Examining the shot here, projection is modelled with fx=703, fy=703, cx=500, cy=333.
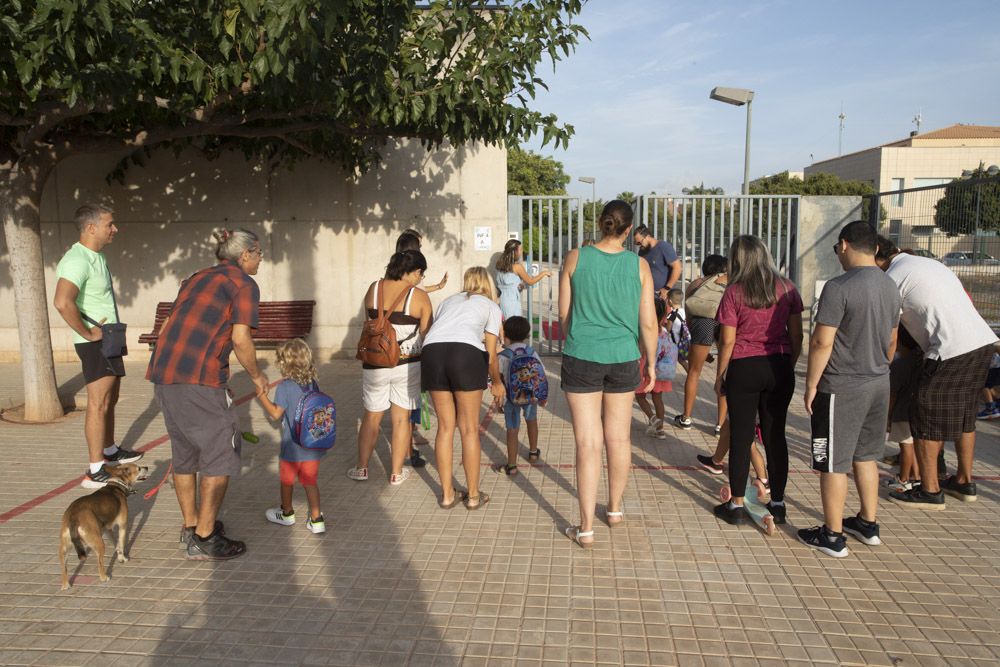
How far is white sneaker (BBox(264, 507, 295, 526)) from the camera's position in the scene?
14.1ft

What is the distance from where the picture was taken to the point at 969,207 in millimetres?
7539

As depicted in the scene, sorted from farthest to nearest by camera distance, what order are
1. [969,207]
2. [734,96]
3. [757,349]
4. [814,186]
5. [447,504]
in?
[814,186] < [734,96] < [969,207] < [447,504] < [757,349]

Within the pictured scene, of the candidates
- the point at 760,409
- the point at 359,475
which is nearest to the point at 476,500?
the point at 359,475

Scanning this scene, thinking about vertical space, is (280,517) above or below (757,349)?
below

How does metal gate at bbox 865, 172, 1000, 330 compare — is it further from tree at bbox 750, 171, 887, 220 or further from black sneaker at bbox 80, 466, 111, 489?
tree at bbox 750, 171, 887, 220

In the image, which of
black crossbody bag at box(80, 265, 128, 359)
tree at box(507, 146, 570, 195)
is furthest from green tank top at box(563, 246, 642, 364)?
tree at box(507, 146, 570, 195)

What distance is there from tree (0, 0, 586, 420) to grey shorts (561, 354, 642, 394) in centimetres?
262

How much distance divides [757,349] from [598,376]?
1004 millimetres

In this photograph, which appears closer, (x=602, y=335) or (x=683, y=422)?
(x=602, y=335)

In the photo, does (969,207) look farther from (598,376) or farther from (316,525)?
(316,525)

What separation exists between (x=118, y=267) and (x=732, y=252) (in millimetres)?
9343

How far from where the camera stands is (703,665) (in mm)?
2852

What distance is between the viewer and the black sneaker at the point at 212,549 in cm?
383

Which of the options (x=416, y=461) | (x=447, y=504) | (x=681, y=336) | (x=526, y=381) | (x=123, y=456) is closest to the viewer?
(x=447, y=504)
